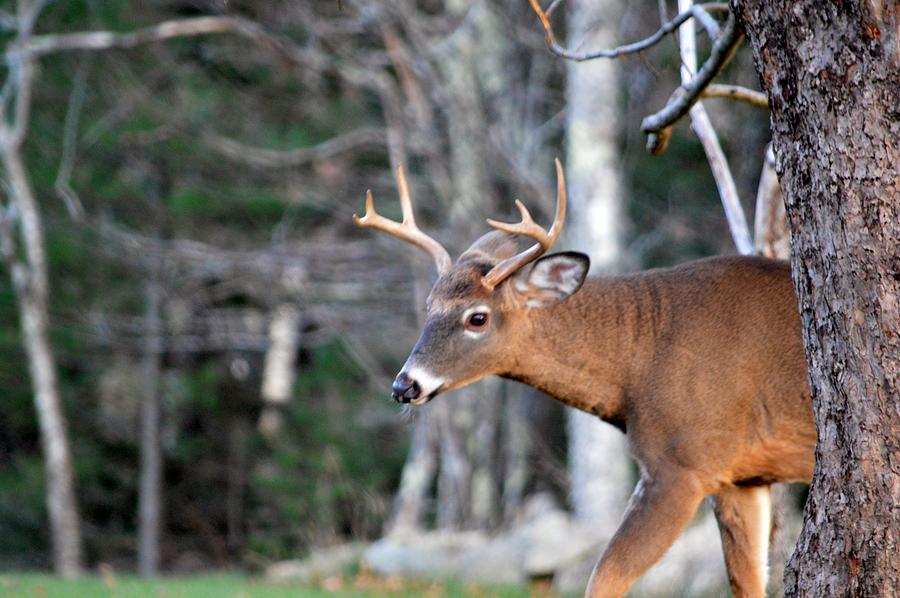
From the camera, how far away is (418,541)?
12852 mm

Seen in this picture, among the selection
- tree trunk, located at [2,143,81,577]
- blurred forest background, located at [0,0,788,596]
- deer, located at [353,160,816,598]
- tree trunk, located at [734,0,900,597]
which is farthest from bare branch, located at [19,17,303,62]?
tree trunk, located at [734,0,900,597]

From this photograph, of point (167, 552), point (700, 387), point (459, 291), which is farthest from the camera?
point (167, 552)

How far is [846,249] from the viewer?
448 cm

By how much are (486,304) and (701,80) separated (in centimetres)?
155

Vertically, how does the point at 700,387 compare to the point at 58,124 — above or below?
below

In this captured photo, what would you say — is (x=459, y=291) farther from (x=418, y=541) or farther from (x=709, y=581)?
(x=418, y=541)

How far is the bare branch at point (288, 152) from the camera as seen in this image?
1689 cm

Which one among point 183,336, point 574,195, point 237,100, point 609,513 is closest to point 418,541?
point 609,513

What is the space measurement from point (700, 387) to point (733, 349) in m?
0.26

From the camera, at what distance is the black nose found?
20.7 ft

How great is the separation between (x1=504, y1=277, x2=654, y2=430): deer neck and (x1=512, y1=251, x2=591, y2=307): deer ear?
73 mm

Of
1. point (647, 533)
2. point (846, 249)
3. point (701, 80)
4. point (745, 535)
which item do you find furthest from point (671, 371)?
point (846, 249)

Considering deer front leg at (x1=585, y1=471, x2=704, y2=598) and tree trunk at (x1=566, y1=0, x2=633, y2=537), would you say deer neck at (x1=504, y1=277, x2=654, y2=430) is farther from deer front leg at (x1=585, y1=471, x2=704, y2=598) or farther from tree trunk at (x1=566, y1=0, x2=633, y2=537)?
tree trunk at (x1=566, y1=0, x2=633, y2=537)

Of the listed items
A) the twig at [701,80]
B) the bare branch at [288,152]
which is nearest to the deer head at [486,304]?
the twig at [701,80]
